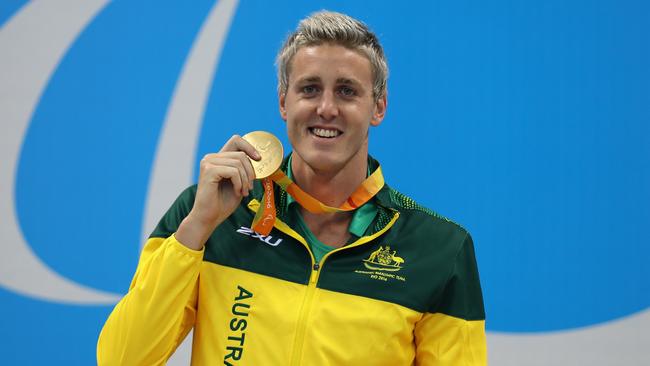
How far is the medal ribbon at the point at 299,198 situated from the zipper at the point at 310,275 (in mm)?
44

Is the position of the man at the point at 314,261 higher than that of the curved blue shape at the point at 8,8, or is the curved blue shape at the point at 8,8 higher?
the curved blue shape at the point at 8,8

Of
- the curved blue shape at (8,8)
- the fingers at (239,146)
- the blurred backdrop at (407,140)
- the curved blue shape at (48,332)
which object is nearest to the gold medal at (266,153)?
the fingers at (239,146)

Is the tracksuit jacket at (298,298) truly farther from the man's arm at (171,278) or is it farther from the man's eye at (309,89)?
the man's eye at (309,89)

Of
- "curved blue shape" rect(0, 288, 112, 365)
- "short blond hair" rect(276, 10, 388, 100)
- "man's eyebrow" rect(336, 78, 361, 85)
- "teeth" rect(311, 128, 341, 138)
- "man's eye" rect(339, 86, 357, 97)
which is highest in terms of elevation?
"short blond hair" rect(276, 10, 388, 100)

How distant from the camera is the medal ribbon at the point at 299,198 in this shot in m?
1.68

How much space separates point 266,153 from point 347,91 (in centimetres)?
24

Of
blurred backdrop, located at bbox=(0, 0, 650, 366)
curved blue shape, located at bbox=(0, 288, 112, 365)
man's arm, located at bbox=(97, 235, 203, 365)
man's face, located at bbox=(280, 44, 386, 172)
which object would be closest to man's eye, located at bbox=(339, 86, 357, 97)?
man's face, located at bbox=(280, 44, 386, 172)

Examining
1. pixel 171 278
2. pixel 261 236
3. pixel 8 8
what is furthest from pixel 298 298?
pixel 8 8

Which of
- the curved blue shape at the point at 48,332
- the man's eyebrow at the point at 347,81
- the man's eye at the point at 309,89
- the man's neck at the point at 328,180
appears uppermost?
the man's eyebrow at the point at 347,81

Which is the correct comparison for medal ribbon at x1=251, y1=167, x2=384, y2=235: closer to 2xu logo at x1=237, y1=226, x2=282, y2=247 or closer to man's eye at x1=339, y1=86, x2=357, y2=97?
2xu logo at x1=237, y1=226, x2=282, y2=247

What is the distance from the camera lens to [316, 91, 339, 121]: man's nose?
1.68m

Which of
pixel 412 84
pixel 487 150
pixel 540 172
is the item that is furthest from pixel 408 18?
pixel 540 172

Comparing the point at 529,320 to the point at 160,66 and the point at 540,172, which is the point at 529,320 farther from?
the point at 160,66

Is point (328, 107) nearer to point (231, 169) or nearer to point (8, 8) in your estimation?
point (231, 169)
